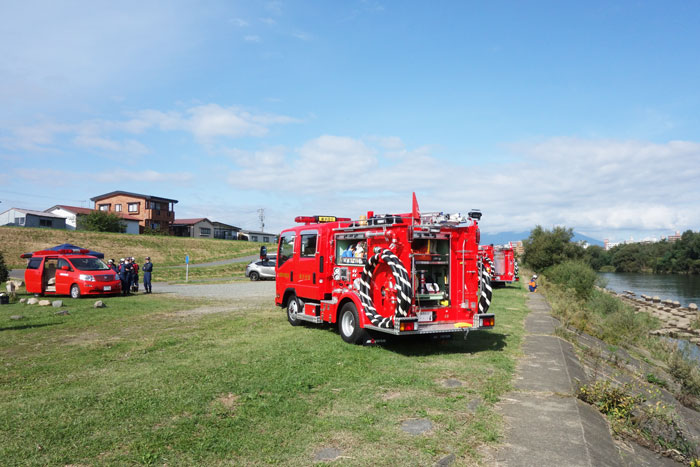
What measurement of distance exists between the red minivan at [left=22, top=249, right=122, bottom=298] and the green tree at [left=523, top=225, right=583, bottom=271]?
41428 millimetres

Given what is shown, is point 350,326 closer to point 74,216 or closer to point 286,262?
point 286,262

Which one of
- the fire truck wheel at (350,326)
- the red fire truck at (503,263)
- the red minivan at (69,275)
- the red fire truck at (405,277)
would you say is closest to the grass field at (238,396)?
the fire truck wheel at (350,326)

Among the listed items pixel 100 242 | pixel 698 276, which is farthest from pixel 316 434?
pixel 698 276

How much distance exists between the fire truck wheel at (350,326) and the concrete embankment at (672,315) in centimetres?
2191

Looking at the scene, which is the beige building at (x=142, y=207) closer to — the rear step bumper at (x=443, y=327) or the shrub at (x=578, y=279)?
the shrub at (x=578, y=279)

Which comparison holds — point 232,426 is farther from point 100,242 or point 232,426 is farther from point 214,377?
point 100,242

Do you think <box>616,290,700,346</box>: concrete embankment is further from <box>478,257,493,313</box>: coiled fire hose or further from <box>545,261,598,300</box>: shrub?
<box>478,257,493,313</box>: coiled fire hose

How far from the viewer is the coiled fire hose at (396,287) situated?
8656 mm

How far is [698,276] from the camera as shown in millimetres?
67875

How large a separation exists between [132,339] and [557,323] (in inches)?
474

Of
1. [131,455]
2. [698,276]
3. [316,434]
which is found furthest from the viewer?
[698,276]

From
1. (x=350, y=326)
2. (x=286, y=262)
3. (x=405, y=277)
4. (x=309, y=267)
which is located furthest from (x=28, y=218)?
(x=405, y=277)

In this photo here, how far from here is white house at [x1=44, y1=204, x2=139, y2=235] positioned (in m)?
68.6

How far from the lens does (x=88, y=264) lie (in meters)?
19.4
